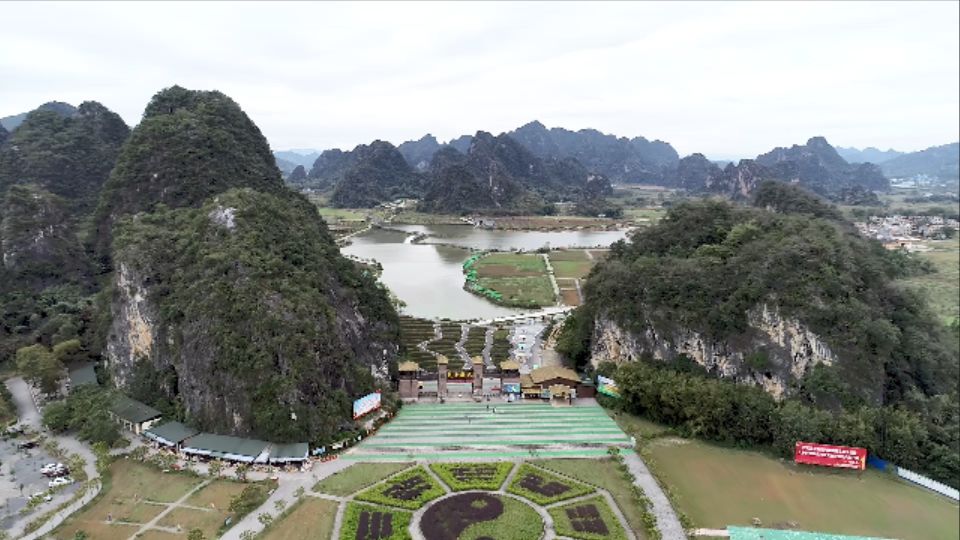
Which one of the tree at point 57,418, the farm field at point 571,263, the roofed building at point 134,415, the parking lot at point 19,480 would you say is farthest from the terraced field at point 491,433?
the farm field at point 571,263

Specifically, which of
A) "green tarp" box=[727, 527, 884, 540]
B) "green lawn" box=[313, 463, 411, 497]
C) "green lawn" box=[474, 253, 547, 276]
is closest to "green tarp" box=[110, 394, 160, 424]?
"green lawn" box=[313, 463, 411, 497]

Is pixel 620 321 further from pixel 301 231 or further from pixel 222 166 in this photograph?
pixel 222 166

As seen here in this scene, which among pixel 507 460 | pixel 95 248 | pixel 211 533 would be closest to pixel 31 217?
pixel 95 248

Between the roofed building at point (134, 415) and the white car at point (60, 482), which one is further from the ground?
the roofed building at point (134, 415)

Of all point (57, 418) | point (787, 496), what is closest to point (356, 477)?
point (57, 418)

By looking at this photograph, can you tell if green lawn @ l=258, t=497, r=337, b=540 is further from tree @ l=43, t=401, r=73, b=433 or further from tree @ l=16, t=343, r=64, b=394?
tree @ l=16, t=343, r=64, b=394

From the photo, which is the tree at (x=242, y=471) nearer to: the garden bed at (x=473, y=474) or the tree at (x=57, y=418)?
the garden bed at (x=473, y=474)

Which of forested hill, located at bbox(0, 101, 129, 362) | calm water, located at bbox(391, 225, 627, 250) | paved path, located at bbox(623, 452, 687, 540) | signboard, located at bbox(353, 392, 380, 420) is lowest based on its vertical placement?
paved path, located at bbox(623, 452, 687, 540)
